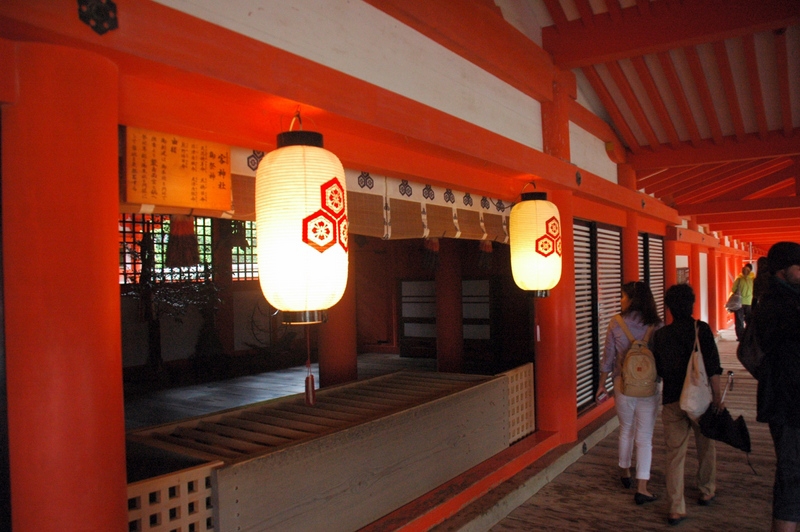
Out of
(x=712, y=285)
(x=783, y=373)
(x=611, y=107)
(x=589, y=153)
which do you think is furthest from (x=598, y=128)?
(x=712, y=285)

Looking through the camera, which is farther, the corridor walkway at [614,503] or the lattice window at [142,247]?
the lattice window at [142,247]

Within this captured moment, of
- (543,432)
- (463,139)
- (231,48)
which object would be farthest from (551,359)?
(231,48)

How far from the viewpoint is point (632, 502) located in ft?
17.9

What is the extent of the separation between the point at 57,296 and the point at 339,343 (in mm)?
5487

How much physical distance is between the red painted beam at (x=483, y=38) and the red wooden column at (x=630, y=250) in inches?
155

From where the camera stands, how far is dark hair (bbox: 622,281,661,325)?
5395 mm

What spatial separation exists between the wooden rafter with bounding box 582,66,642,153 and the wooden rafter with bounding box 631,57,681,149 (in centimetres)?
48

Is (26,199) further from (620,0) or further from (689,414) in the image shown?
(620,0)

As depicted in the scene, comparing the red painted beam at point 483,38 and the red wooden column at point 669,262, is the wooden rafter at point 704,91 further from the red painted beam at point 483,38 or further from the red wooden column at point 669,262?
the red wooden column at point 669,262

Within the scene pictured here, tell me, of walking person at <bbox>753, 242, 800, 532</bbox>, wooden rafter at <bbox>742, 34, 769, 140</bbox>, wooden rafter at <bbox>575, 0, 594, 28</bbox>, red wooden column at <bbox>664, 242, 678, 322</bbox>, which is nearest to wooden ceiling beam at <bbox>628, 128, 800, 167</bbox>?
wooden rafter at <bbox>742, 34, 769, 140</bbox>

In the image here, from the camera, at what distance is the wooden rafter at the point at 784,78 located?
20.8 ft

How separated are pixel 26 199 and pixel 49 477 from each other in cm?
109

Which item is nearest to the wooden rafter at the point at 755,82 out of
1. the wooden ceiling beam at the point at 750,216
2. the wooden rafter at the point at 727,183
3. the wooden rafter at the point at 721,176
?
the wooden rafter at the point at 721,176

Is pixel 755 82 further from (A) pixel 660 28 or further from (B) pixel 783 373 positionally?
(B) pixel 783 373
